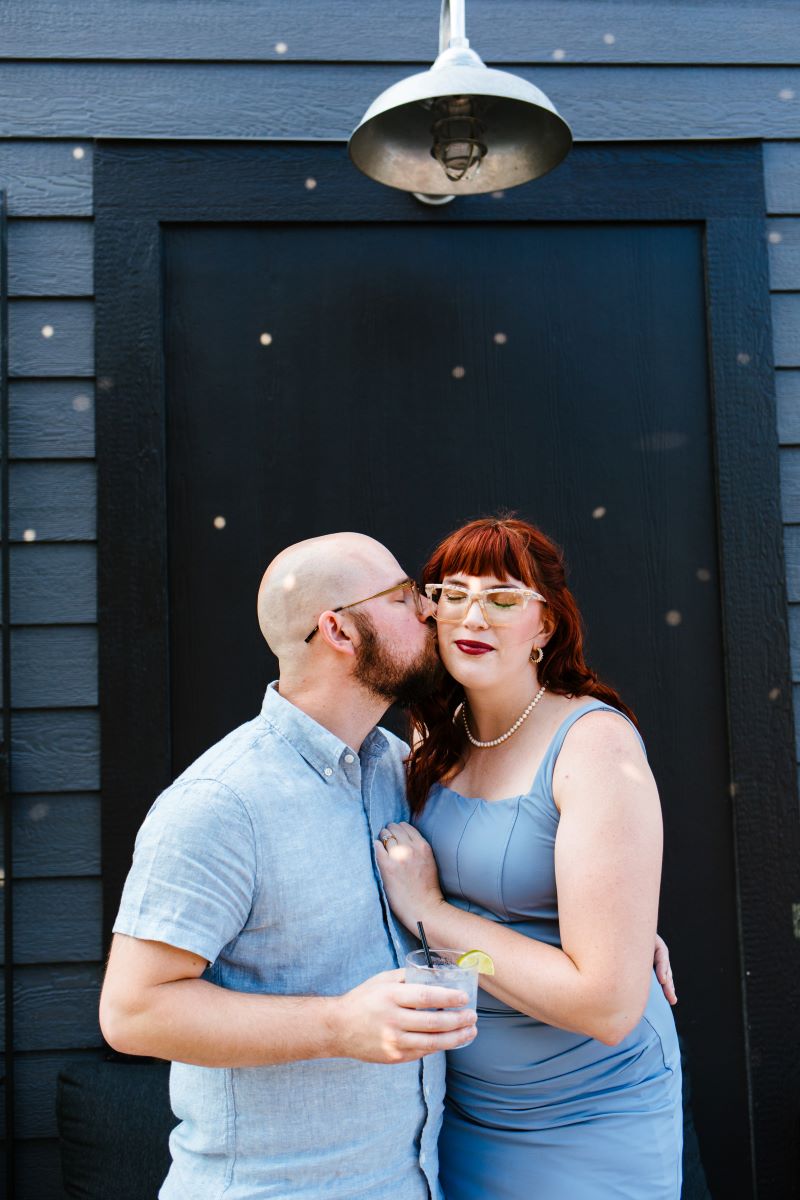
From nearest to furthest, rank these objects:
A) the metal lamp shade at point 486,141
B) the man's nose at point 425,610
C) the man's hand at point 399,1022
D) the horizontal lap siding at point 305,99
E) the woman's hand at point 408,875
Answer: the man's hand at point 399,1022 < the woman's hand at point 408,875 < the man's nose at point 425,610 < the metal lamp shade at point 486,141 < the horizontal lap siding at point 305,99

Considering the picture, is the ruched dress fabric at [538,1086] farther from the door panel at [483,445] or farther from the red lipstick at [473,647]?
the door panel at [483,445]

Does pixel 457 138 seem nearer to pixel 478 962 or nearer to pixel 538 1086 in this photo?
pixel 478 962

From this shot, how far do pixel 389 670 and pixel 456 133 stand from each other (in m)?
1.47

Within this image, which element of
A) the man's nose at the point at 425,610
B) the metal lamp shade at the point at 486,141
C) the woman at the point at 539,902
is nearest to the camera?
the woman at the point at 539,902

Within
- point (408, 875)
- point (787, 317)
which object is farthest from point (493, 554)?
point (787, 317)

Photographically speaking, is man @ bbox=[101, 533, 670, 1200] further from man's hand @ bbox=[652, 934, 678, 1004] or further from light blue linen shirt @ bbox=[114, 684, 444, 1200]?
man's hand @ bbox=[652, 934, 678, 1004]

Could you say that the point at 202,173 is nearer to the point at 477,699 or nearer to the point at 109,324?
the point at 109,324

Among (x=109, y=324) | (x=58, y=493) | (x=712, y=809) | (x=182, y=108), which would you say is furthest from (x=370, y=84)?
(x=712, y=809)

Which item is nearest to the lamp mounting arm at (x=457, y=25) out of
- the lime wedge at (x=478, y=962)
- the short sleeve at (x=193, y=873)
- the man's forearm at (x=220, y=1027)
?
the short sleeve at (x=193, y=873)

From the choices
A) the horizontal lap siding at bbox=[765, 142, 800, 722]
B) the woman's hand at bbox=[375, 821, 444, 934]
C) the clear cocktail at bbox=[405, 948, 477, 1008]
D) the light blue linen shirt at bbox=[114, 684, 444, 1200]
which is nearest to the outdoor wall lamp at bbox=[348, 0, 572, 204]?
the horizontal lap siding at bbox=[765, 142, 800, 722]

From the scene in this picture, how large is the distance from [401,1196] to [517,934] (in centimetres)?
49

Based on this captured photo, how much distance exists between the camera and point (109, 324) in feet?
9.12

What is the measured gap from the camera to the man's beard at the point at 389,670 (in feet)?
6.11

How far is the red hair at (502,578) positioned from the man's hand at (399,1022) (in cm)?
64
